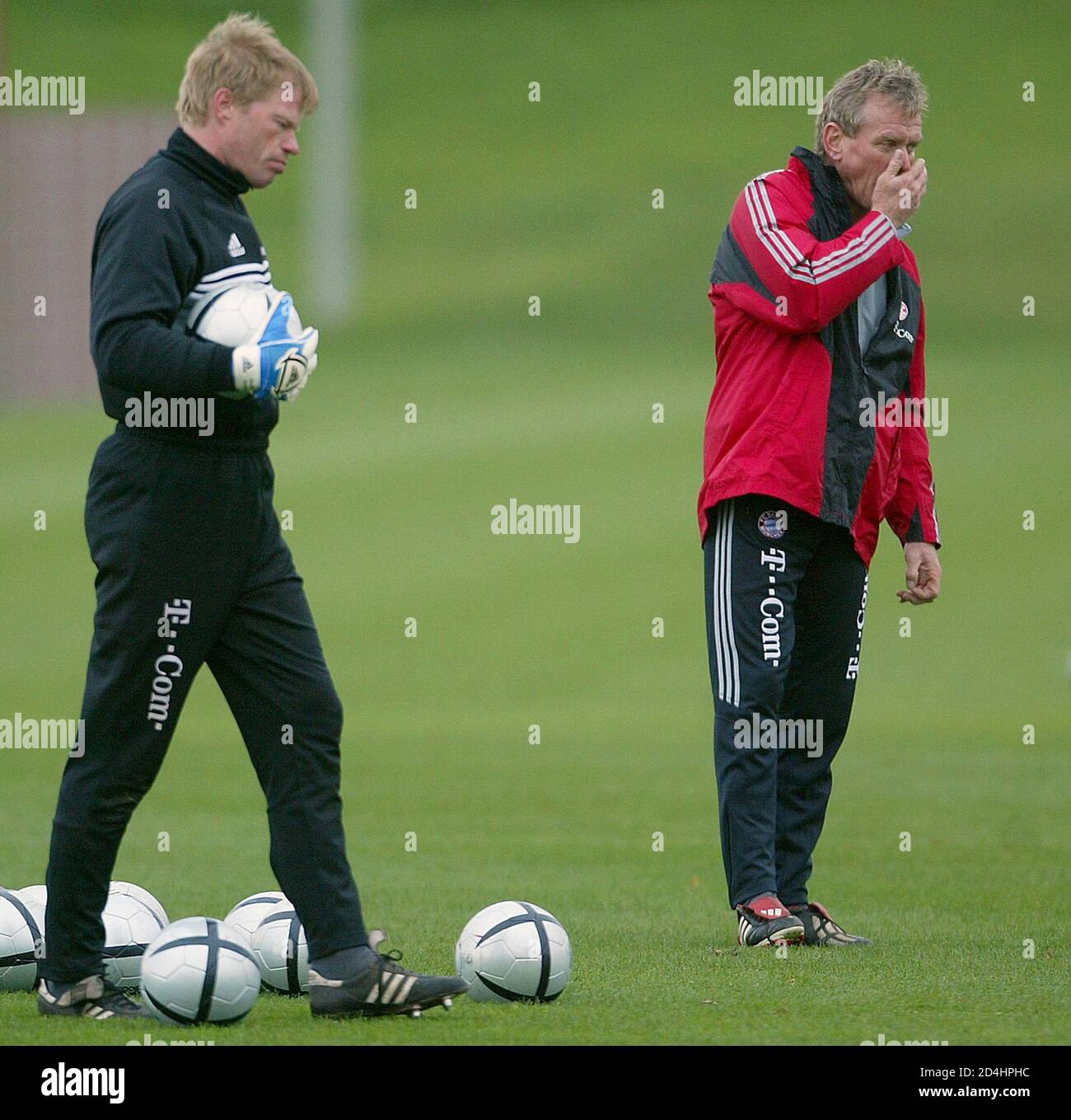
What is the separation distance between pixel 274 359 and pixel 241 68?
0.82m

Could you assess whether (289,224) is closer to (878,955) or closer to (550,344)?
(550,344)

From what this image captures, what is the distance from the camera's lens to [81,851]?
5617 mm

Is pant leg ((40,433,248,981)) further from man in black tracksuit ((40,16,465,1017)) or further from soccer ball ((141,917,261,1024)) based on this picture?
soccer ball ((141,917,261,1024))

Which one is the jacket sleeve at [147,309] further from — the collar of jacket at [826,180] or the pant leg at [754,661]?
the collar of jacket at [826,180]

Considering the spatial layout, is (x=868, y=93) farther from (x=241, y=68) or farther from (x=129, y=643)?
(x=129, y=643)

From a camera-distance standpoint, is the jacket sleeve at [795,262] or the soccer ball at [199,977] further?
the jacket sleeve at [795,262]

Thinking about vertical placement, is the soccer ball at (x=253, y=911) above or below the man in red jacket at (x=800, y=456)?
below

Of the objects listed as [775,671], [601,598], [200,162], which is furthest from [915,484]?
[601,598]

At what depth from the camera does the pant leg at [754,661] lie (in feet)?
23.1

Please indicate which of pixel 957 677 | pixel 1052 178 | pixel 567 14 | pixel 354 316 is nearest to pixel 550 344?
pixel 354 316

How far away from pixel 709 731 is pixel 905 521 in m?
6.88

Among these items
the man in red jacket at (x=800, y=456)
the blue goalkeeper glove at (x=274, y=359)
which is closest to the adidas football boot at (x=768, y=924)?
the man in red jacket at (x=800, y=456)

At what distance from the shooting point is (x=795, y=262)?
22.5ft

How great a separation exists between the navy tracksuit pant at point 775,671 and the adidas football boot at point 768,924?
5 cm
